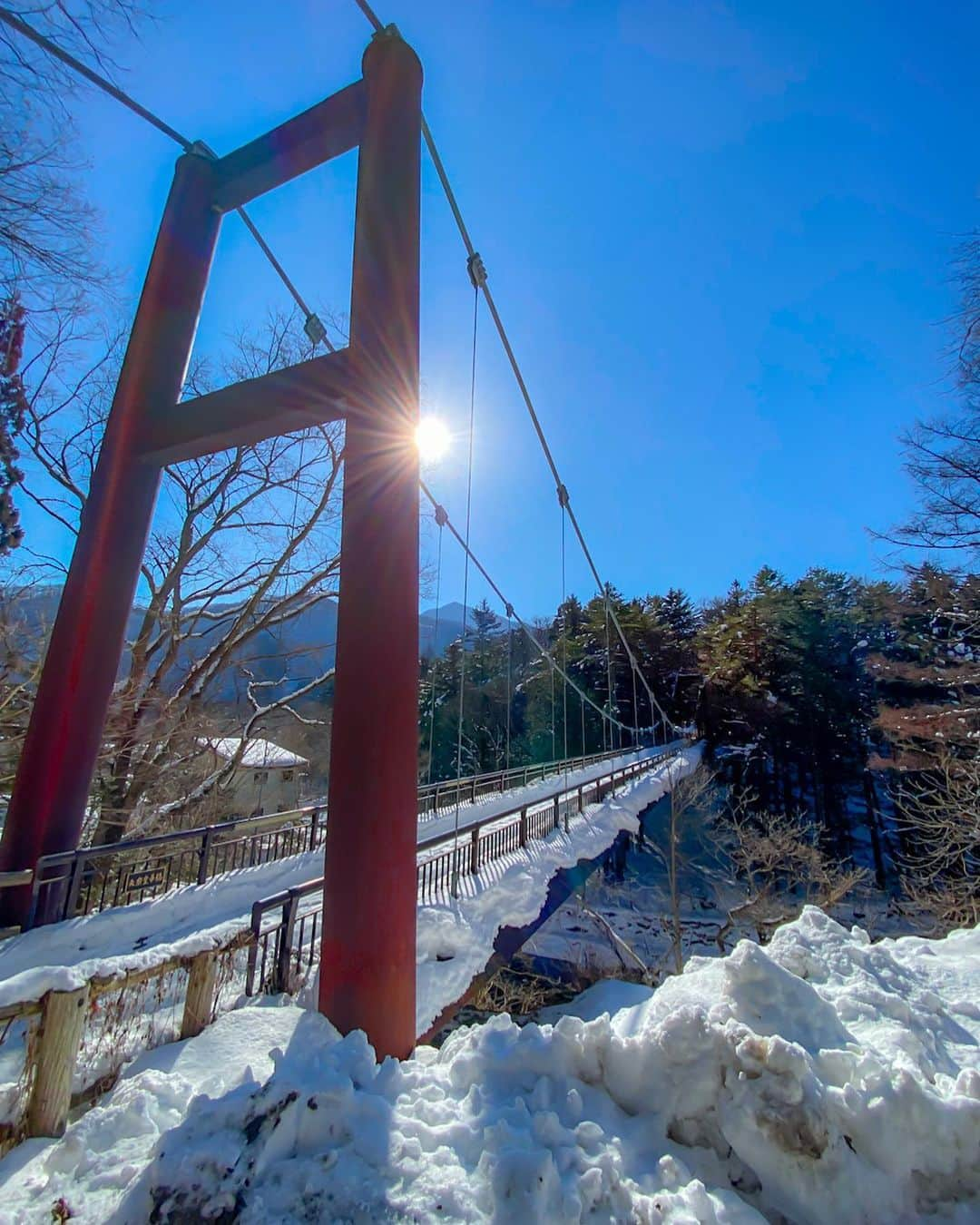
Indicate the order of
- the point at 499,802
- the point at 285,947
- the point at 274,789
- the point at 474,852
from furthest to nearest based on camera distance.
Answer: the point at 274,789, the point at 499,802, the point at 474,852, the point at 285,947

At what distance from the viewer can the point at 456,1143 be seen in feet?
4.79

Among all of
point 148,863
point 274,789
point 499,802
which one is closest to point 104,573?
point 148,863

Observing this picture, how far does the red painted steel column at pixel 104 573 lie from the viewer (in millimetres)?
3738

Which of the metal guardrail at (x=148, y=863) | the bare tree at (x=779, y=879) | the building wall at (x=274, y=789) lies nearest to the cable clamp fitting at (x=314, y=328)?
the metal guardrail at (x=148, y=863)

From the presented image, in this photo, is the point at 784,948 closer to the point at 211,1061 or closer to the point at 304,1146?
the point at 304,1146

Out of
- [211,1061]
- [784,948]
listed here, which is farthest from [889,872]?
[211,1061]

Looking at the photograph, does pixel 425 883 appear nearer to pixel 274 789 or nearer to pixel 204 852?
pixel 204 852

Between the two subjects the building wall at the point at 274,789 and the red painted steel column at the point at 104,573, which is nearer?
the red painted steel column at the point at 104,573

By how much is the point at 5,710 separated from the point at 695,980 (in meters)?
7.50

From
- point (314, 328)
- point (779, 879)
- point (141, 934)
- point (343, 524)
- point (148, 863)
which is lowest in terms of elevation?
point (779, 879)

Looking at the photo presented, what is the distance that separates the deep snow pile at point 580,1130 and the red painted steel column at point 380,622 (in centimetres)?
58

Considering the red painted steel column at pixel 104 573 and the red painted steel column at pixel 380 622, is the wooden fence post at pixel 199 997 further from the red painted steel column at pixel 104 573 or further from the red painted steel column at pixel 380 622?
the red painted steel column at pixel 104 573

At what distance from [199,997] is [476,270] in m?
7.10

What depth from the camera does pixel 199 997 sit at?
8.55 ft
